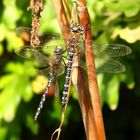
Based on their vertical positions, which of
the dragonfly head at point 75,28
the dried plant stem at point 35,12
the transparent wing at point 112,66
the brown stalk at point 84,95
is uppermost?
the dried plant stem at point 35,12

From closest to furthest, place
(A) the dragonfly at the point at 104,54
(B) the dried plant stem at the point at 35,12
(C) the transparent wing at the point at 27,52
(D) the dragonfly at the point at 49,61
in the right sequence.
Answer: (B) the dried plant stem at the point at 35,12, (A) the dragonfly at the point at 104,54, (D) the dragonfly at the point at 49,61, (C) the transparent wing at the point at 27,52

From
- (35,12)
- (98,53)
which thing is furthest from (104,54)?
(35,12)

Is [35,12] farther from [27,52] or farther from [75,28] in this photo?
[27,52]

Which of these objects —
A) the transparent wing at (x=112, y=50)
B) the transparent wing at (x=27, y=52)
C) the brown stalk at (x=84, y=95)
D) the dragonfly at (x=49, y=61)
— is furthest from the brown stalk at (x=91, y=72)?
the transparent wing at (x=27, y=52)

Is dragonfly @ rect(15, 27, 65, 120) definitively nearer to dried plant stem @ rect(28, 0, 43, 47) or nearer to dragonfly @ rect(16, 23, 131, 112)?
dragonfly @ rect(16, 23, 131, 112)

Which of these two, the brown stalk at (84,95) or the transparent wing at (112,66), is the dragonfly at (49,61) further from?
the brown stalk at (84,95)

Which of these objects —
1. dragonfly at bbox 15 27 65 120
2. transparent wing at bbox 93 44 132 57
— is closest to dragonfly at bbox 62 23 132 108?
transparent wing at bbox 93 44 132 57

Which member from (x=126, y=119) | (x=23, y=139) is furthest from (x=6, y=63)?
(x=126, y=119)

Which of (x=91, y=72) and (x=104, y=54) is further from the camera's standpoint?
(x=104, y=54)
